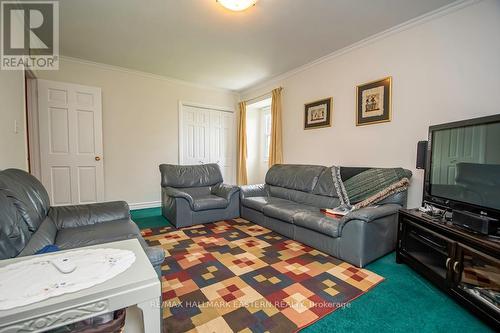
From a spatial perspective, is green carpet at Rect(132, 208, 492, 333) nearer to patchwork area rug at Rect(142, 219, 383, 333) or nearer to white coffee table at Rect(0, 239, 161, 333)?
patchwork area rug at Rect(142, 219, 383, 333)

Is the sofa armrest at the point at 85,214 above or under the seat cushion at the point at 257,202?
above

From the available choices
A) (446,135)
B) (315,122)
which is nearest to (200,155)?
(315,122)

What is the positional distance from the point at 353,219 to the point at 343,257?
41 centimetres

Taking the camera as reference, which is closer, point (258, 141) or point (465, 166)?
point (465, 166)

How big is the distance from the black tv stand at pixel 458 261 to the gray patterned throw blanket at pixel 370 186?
41 cm

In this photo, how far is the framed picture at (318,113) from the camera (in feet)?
11.6

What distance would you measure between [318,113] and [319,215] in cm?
190

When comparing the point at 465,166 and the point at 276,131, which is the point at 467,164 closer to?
the point at 465,166

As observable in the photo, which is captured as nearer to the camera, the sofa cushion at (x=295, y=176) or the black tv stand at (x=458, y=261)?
the black tv stand at (x=458, y=261)

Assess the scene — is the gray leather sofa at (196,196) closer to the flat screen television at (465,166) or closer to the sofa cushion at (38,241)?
the sofa cushion at (38,241)

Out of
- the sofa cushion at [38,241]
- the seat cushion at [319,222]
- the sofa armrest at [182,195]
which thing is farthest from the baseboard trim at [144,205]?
the seat cushion at [319,222]

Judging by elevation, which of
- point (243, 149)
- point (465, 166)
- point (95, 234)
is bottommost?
point (95, 234)

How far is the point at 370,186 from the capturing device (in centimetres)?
259

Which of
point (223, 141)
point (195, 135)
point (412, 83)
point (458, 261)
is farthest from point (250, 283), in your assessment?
point (223, 141)
